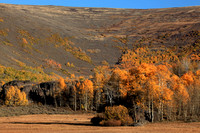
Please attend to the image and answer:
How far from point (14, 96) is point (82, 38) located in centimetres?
9585

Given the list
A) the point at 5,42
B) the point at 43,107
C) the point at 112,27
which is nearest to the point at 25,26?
the point at 5,42

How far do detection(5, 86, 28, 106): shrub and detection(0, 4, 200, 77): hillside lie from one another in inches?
1338

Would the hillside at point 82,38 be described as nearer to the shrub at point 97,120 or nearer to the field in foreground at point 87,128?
the field in foreground at point 87,128

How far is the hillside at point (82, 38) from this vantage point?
98.0 meters

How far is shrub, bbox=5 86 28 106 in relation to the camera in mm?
43844

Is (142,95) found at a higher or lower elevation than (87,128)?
higher

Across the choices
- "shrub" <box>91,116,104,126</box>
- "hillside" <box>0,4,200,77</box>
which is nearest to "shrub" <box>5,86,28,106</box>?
"shrub" <box>91,116,104,126</box>

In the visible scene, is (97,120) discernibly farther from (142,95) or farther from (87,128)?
(142,95)

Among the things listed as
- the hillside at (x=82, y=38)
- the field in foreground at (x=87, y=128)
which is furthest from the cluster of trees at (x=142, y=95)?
the hillside at (x=82, y=38)

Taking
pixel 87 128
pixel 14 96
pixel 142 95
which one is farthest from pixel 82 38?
pixel 87 128

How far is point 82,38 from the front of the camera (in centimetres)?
13775

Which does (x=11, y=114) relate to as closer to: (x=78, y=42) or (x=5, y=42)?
(x=5, y=42)

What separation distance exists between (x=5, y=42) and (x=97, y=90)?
72.9 metres

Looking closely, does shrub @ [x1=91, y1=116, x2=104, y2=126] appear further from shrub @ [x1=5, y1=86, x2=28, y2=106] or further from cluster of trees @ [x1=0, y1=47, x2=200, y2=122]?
shrub @ [x1=5, y1=86, x2=28, y2=106]
